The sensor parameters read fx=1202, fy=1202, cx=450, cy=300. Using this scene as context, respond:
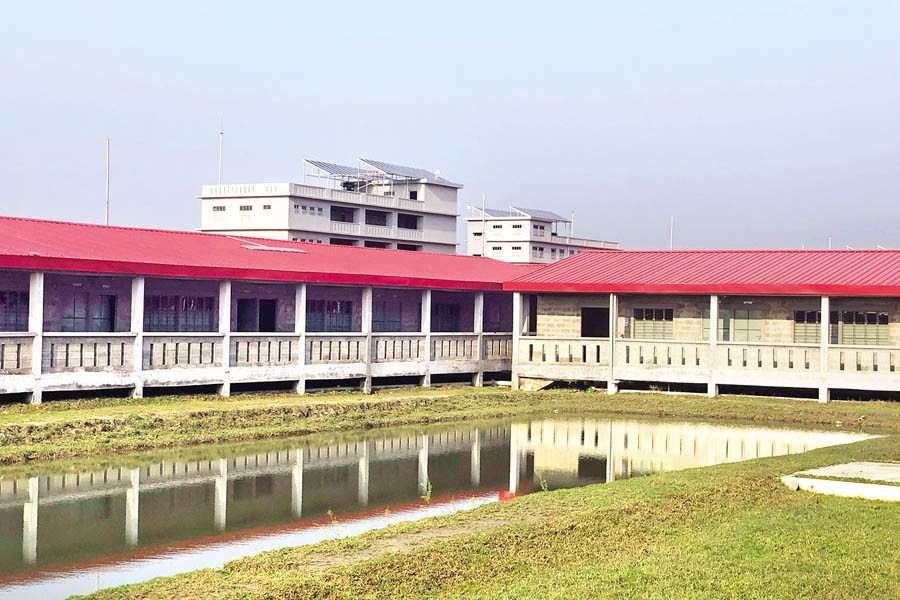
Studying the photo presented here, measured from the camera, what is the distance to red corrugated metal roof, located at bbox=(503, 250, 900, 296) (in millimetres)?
35688

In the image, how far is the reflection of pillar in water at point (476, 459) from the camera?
22.6m

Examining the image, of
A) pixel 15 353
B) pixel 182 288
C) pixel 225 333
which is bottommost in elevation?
pixel 15 353

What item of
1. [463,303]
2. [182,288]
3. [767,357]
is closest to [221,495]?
[182,288]

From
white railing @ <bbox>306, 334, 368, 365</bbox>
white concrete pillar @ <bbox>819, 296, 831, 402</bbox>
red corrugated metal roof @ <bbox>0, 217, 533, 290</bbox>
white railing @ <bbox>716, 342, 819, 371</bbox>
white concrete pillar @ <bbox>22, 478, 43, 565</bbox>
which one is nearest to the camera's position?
white concrete pillar @ <bbox>22, 478, 43, 565</bbox>

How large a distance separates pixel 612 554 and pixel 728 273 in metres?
26.3

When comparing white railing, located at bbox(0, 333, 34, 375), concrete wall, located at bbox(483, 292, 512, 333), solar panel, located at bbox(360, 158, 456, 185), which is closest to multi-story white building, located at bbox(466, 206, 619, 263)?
solar panel, located at bbox(360, 158, 456, 185)

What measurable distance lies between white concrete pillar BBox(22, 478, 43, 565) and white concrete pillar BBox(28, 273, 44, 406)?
26.9 ft

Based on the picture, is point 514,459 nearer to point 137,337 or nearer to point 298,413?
point 298,413

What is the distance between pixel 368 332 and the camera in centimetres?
3697

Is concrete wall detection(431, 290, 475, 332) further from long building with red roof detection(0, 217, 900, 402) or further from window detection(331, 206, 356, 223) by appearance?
window detection(331, 206, 356, 223)

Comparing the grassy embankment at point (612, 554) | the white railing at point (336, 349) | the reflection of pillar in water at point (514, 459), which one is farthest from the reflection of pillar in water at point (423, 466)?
the white railing at point (336, 349)

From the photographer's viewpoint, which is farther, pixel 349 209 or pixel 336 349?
pixel 349 209

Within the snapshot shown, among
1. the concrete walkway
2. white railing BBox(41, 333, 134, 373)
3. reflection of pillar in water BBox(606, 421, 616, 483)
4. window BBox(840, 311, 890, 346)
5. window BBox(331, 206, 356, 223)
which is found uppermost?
window BBox(331, 206, 356, 223)

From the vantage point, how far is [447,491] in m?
21.0
